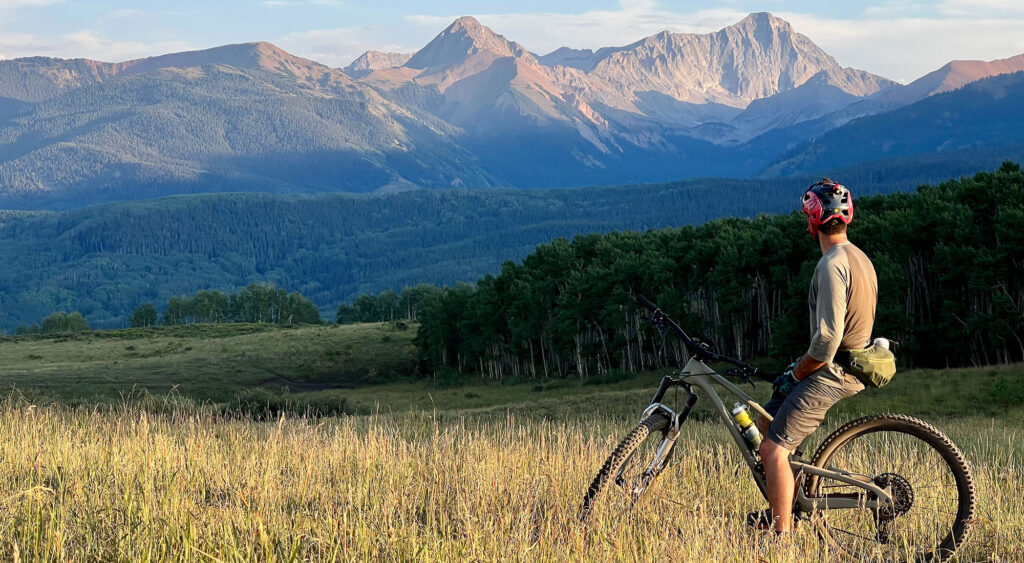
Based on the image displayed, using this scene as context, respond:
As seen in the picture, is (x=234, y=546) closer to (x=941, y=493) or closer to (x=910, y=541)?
(x=910, y=541)

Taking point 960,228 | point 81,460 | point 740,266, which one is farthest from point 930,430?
point 740,266

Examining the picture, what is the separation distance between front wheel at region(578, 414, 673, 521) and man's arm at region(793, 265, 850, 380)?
1697mm

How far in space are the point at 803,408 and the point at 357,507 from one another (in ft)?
14.4

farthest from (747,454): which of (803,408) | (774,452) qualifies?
(803,408)

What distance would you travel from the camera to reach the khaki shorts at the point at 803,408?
8.62 metres

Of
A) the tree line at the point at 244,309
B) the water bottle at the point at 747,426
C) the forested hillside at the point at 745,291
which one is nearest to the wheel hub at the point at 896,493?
the water bottle at the point at 747,426

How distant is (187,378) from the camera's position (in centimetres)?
8219

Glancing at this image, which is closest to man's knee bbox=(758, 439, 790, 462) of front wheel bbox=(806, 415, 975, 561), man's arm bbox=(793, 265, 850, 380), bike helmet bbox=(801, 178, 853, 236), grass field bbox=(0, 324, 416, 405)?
front wheel bbox=(806, 415, 975, 561)

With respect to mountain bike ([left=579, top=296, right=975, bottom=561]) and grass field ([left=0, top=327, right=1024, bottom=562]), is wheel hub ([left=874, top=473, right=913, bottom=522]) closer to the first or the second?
mountain bike ([left=579, top=296, right=975, bottom=561])

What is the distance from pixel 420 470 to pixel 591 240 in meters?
87.1

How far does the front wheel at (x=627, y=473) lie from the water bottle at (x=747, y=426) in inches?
28.1

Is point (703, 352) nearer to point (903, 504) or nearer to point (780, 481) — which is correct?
point (780, 481)

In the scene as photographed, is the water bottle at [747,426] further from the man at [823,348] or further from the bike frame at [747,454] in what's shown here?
the man at [823,348]

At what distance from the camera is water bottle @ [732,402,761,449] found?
352 inches
